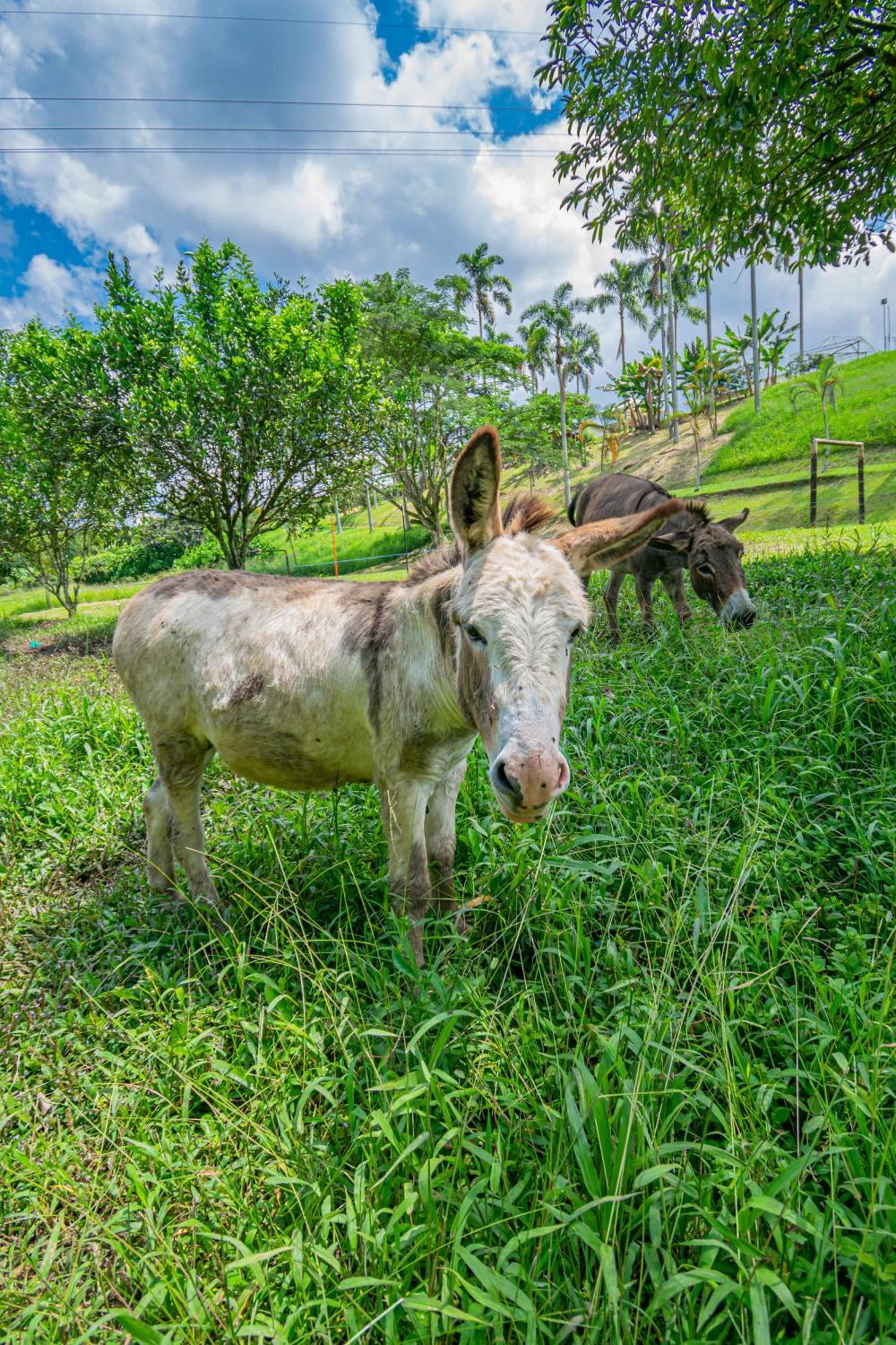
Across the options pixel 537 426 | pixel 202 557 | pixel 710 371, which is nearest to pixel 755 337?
pixel 710 371

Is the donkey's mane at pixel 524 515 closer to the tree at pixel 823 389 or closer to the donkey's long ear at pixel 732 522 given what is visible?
the donkey's long ear at pixel 732 522

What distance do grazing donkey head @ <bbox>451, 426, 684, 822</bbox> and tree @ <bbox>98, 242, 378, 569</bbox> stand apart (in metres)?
12.6

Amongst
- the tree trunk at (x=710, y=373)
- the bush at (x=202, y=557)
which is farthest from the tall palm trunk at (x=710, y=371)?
the bush at (x=202, y=557)

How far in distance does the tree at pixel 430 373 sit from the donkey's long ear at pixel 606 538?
846 inches

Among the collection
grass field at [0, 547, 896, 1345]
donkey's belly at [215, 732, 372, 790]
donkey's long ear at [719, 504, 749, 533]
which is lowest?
grass field at [0, 547, 896, 1345]

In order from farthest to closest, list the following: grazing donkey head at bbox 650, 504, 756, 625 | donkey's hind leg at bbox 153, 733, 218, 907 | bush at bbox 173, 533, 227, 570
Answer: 1. bush at bbox 173, 533, 227, 570
2. grazing donkey head at bbox 650, 504, 756, 625
3. donkey's hind leg at bbox 153, 733, 218, 907

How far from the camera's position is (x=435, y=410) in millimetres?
26906

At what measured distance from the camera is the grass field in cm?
140

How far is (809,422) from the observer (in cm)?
3048

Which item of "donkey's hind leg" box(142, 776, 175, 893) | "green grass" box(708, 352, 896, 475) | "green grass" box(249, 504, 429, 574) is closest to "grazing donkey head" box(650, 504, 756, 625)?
"donkey's hind leg" box(142, 776, 175, 893)

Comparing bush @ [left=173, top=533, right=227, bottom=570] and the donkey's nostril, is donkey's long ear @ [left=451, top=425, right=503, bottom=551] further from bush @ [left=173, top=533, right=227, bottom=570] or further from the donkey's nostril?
bush @ [left=173, top=533, right=227, bottom=570]

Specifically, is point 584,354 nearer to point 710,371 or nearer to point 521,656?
point 710,371

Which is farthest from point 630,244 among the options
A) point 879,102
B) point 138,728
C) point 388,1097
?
point 388,1097

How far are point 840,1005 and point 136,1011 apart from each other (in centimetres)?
276
